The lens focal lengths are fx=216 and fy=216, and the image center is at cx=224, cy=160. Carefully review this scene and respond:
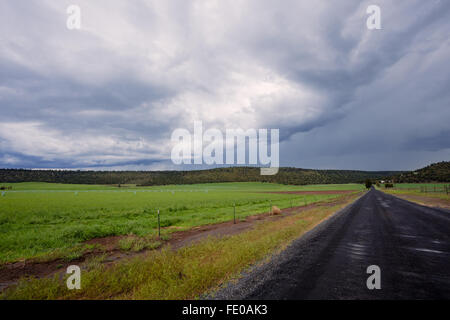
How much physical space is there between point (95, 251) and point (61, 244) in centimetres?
281

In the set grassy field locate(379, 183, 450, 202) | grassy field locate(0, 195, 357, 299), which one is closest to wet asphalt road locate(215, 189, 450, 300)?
grassy field locate(0, 195, 357, 299)

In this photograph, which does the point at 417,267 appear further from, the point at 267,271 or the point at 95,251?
the point at 95,251

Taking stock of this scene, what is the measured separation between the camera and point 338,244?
32.3 ft

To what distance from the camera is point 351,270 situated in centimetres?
671

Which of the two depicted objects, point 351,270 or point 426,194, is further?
point 426,194

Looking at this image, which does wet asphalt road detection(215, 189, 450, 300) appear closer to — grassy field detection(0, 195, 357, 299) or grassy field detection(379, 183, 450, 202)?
grassy field detection(0, 195, 357, 299)

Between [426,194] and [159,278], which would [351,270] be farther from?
[426,194]

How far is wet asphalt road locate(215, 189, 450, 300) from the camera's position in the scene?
17.3 ft

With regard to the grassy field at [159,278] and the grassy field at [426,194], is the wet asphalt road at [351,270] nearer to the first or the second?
the grassy field at [159,278]

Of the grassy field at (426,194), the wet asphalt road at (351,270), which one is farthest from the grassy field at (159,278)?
the grassy field at (426,194)

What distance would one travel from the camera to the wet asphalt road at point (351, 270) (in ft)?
17.3

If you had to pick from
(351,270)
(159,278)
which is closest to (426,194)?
(351,270)
